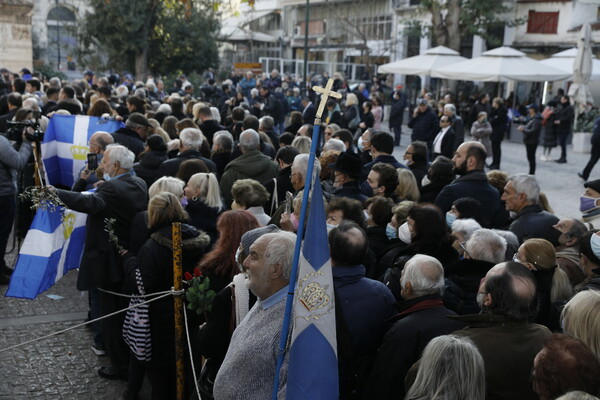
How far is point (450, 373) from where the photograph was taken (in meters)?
2.89

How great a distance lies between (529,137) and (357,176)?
10.2 m

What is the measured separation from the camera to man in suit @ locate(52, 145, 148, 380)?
5801 mm

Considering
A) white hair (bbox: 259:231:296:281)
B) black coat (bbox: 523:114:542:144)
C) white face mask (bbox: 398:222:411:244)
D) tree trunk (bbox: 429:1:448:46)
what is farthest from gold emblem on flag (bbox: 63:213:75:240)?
tree trunk (bbox: 429:1:448:46)

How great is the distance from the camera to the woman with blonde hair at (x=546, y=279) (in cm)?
431

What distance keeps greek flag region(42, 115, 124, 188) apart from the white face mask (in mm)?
5008

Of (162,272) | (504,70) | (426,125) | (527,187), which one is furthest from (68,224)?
(504,70)

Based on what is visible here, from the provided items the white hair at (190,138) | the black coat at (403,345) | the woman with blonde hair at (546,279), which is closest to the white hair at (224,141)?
the white hair at (190,138)

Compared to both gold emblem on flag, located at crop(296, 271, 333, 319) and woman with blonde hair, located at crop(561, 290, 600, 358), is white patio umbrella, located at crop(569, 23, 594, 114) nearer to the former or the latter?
woman with blonde hair, located at crop(561, 290, 600, 358)

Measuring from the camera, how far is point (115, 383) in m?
5.80

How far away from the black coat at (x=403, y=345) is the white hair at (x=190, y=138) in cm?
472

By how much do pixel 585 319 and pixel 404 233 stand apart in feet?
5.98

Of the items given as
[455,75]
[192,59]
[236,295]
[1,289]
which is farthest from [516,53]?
[236,295]

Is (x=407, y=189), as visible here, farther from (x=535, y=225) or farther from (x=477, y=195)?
(x=535, y=225)

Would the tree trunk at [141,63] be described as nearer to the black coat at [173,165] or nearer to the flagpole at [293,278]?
the black coat at [173,165]
